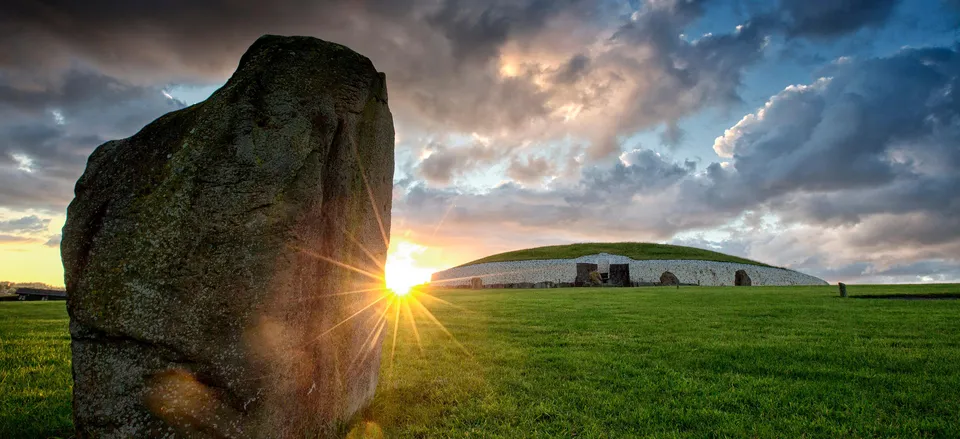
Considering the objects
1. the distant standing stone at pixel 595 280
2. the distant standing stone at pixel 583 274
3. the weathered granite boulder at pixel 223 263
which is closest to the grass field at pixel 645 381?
the weathered granite boulder at pixel 223 263

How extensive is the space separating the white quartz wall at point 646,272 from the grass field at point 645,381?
140ft

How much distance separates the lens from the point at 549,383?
6.75 meters

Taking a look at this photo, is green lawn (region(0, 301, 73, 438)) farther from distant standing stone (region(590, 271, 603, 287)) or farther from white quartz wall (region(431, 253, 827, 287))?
white quartz wall (region(431, 253, 827, 287))

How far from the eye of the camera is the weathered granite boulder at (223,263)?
358 cm

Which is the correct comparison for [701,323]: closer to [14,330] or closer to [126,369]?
[126,369]

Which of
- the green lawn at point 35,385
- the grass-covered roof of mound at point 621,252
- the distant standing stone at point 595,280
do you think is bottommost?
the green lawn at point 35,385

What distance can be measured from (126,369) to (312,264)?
1.51 meters

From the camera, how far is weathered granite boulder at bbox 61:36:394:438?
3.58 meters

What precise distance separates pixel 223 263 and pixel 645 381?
5.64 m

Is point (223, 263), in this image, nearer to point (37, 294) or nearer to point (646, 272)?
point (37, 294)

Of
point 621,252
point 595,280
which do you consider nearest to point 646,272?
point 621,252

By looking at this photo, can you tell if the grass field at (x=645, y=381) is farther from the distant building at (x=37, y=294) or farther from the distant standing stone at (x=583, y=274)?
the distant standing stone at (x=583, y=274)

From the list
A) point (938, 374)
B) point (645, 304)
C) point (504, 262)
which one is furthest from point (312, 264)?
point (504, 262)

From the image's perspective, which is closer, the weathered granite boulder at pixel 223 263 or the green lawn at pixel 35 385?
the weathered granite boulder at pixel 223 263
